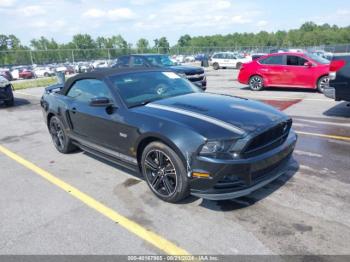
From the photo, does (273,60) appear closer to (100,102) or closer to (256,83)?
(256,83)

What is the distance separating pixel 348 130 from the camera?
6664 millimetres

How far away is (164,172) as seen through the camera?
384 cm

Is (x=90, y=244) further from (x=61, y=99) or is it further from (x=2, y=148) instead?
(x=2, y=148)

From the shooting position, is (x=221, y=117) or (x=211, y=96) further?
(x=211, y=96)

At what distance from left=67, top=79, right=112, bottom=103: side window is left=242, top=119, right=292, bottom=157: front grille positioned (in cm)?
214

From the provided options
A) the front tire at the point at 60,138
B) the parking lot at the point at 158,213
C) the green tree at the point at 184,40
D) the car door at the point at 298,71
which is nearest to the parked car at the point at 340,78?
the parking lot at the point at 158,213

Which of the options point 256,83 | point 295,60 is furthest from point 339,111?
point 256,83

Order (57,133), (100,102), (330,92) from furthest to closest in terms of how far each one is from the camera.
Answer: (330,92)
(57,133)
(100,102)

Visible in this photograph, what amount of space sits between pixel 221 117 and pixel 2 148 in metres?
5.21

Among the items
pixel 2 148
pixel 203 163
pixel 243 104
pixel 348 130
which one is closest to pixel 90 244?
pixel 203 163

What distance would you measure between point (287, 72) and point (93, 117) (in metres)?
9.55

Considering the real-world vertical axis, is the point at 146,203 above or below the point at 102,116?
below

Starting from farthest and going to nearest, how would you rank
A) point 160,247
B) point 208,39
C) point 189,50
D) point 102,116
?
point 208,39
point 189,50
point 102,116
point 160,247

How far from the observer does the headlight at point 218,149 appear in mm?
3375
